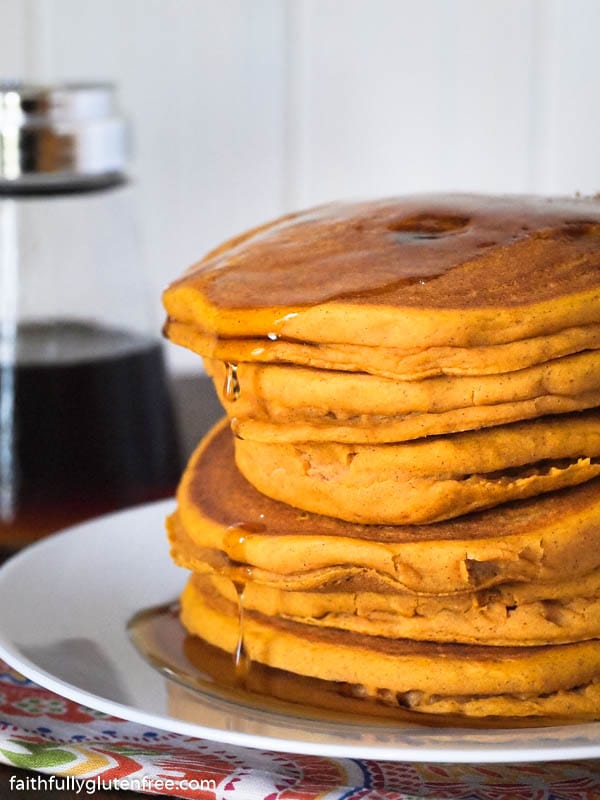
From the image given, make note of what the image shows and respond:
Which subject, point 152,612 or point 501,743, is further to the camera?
point 152,612

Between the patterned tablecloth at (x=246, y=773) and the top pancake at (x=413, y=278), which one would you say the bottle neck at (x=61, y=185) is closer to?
the top pancake at (x=413, y=278)

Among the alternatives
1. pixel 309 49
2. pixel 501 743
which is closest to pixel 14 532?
pixel 501 743

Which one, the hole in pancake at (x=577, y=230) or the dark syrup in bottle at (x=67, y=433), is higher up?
the hole in pancake at (x=577, y=230)

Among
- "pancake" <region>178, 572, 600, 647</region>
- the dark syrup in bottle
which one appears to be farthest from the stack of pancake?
the dark syrup in bottle

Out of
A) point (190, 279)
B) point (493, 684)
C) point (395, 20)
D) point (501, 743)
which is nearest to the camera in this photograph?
point (501, 743)

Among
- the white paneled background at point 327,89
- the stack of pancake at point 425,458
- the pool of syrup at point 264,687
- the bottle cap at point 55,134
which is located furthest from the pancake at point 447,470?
the white paneled background at point 327,89

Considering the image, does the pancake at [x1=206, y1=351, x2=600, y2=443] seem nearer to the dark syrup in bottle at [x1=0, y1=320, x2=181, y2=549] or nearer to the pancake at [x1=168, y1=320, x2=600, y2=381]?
the pancake at [x1=168, y1=320, x2=600, y2=381]

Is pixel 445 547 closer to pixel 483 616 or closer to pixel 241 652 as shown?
pixel 483 616

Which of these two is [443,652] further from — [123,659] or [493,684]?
[123,659]
